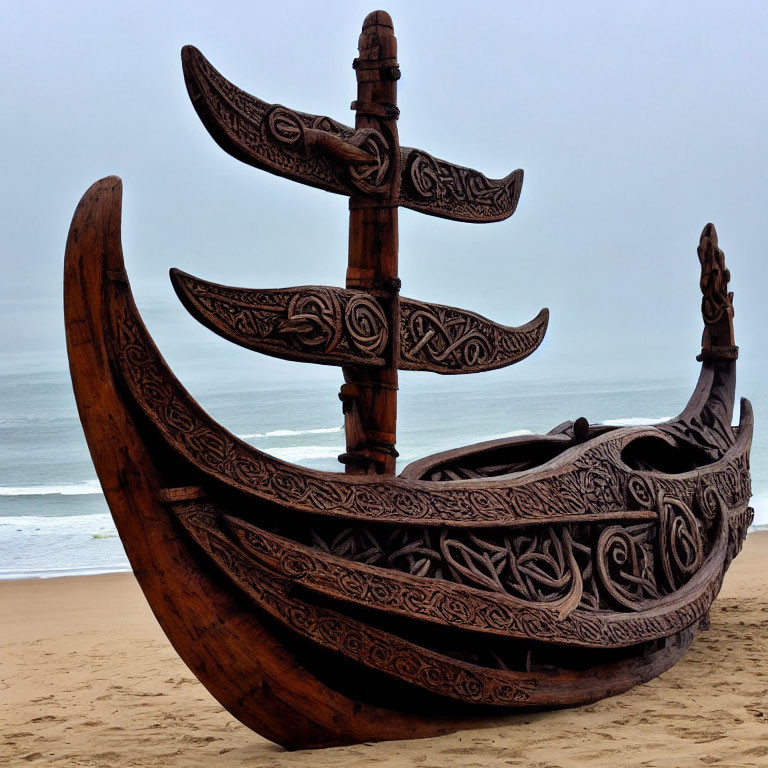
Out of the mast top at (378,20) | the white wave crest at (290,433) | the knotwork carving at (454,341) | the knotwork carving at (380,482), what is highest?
the mast top at (378,20)

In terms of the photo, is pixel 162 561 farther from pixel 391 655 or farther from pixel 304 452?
pixel 304 452

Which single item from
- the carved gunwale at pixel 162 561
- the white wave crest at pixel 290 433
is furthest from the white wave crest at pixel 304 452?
the carved gunwale at pixel 162 561

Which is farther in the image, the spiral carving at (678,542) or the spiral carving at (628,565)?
the spiral carving at (678,542)

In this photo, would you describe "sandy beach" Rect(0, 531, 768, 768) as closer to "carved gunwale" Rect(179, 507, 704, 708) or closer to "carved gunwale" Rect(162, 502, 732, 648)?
"carved gunwale" Rect(179, 507, 704, 708)

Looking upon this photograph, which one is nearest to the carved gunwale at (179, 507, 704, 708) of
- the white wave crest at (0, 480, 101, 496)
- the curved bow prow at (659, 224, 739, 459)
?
the curved bow prow at (659, 224, 739, 459)

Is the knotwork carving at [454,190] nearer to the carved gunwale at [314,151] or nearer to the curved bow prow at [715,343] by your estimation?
the carved gunwale at [314,151]

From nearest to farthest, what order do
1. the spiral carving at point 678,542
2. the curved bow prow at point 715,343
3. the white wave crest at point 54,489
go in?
the spiral carving at point 678,542, the curved bow prow at point 715,343, the white wave crest at point 54,489

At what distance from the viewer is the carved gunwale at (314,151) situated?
10.5ft

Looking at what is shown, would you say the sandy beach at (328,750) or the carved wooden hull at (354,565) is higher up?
the carved wooden hull at (354,565)

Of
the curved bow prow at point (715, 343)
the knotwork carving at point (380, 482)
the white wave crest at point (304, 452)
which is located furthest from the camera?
the white wave crest at point (304, 452)

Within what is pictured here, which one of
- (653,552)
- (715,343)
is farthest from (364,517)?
(715,343)

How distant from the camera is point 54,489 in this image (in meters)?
18.0

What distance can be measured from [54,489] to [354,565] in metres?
16.0

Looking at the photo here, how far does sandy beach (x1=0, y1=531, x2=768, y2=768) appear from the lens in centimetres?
312
